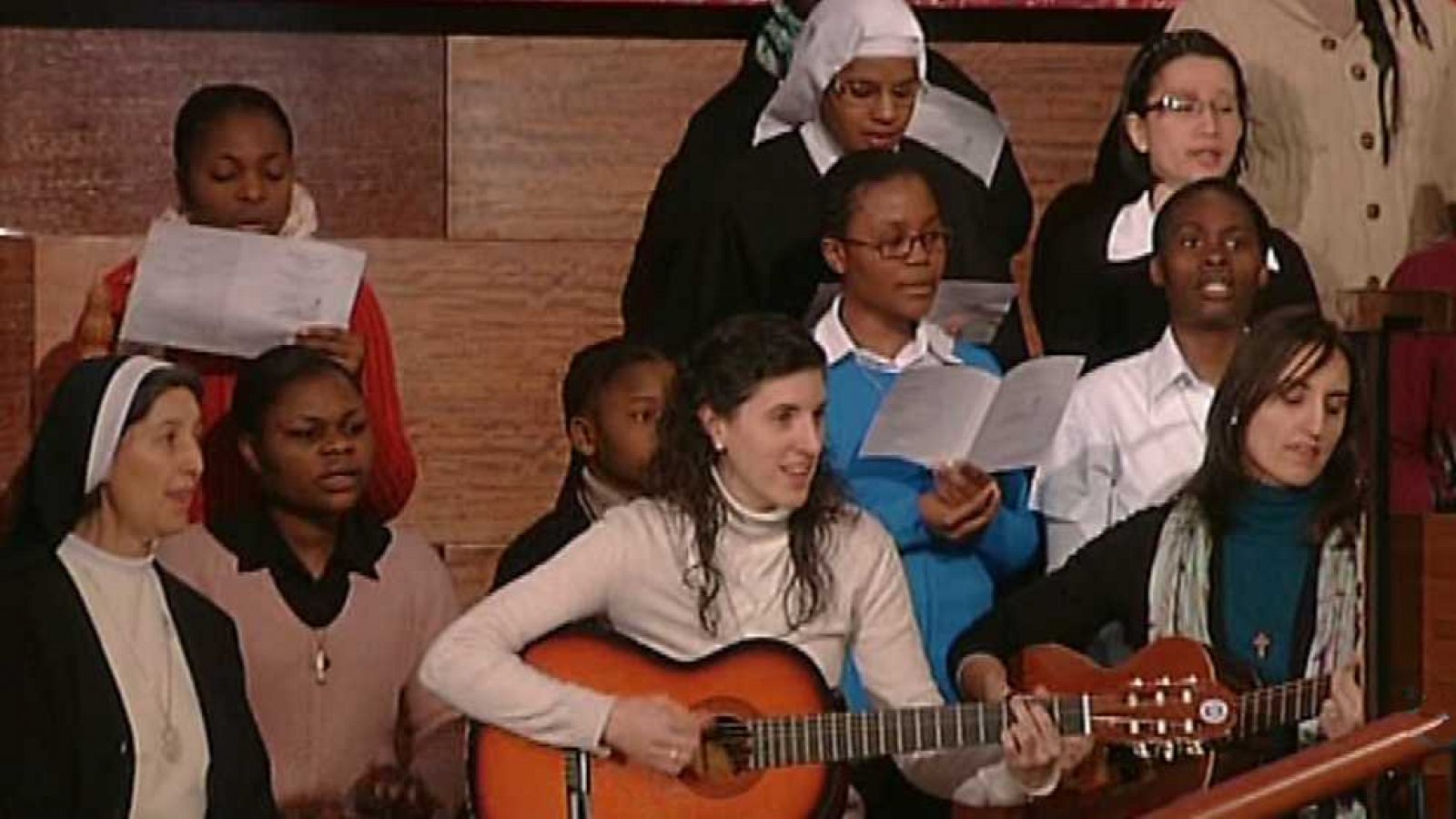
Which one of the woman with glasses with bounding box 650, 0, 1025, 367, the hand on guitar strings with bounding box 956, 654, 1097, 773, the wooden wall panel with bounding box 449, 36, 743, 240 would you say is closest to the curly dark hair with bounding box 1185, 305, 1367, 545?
the hand on guitar strings with bounding box 956, 654, 1097, 773

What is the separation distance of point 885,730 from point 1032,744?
190mm

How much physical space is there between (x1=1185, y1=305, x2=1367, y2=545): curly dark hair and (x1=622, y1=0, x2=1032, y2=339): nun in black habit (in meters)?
0.64

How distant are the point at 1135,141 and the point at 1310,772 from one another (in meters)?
1.78

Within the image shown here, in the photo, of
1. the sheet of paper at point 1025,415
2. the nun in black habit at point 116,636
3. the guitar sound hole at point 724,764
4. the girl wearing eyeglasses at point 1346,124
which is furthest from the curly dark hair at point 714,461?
the girl wearing eyeglasses at point 1346,124

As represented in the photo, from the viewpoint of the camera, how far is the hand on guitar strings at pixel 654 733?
16.2ft

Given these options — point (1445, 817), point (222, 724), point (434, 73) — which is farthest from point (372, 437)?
point (1445, 817)

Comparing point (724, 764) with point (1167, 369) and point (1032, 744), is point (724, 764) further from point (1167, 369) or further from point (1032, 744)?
point (1167, 369)

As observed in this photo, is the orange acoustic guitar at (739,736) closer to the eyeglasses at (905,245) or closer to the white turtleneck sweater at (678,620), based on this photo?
the white turtleneck sweater at (678,620)

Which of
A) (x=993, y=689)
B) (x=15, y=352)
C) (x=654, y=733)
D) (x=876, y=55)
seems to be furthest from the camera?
(x=15, y=352)

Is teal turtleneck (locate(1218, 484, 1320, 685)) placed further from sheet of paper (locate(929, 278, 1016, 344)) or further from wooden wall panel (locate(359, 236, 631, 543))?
wooden wall panel (locate(359, 236, 631, 543))

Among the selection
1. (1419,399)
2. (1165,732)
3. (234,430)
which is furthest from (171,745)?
(1419,399)

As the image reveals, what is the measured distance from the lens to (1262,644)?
17.0 ft

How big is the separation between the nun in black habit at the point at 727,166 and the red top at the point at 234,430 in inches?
17.6

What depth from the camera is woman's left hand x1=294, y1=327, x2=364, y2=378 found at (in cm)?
544
